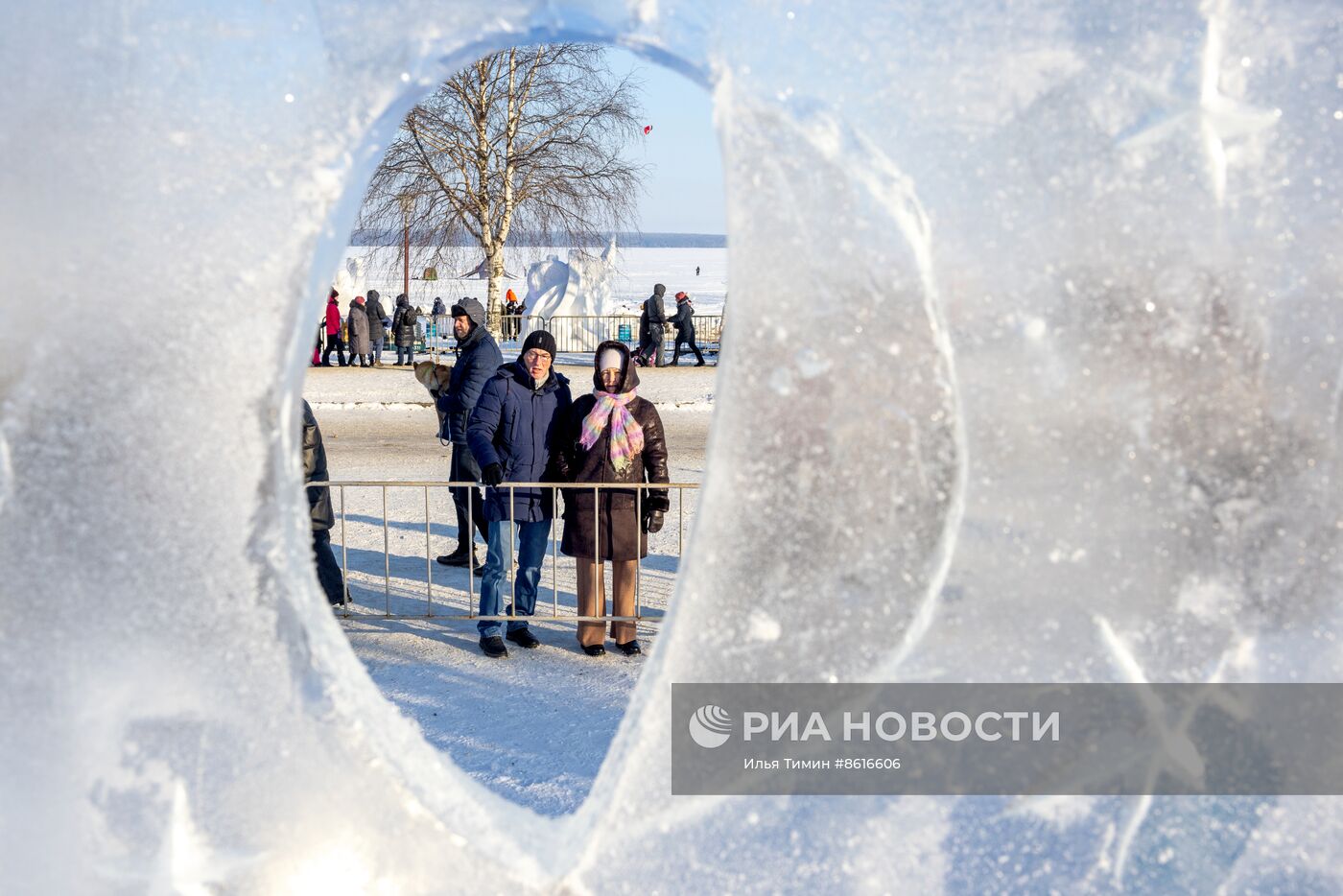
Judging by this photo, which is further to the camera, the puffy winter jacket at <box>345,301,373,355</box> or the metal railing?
the metal railing

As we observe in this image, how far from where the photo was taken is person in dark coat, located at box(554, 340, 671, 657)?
19.1ft

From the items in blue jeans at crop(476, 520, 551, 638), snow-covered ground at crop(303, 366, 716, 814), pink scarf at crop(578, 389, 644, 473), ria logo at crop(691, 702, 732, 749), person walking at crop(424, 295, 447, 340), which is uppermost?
pink scarf at crop(578, 389, 644, 473)

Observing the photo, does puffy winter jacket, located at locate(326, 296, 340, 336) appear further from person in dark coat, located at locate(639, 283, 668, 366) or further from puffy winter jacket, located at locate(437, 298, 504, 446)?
puffy winter jacket, located at locate(437, 298, 504, 446)

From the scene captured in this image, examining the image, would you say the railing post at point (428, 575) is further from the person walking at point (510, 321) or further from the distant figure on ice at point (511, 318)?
the person walking at point (510, 321)

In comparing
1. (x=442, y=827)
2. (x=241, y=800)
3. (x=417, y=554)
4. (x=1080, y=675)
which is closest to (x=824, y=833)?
(x=1080, y=675)

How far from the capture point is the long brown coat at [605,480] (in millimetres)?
5863

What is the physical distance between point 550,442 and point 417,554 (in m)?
2.31

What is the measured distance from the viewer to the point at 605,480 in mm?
5961

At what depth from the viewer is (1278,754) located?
2.52m

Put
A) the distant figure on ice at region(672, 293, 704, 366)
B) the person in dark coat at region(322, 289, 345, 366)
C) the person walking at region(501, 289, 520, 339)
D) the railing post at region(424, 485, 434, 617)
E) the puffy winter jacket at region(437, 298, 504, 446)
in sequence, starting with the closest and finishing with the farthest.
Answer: the railing post at region(424, 485, 434, 617), the puffy winter jacket at region(437, 298, 504, 446), the distant figure on ice at region(672, 293, 704, 366), the person in dark coat at region(322, 289, 345, 366), the person walking at region(501, 289, 520, 339)

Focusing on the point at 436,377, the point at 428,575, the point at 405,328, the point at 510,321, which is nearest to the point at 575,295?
the point at 510,321

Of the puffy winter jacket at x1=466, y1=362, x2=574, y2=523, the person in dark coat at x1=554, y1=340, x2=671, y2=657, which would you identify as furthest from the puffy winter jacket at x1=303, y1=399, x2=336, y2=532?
the person in dark coat at x1=554, y1=340, x2=671, y2=657

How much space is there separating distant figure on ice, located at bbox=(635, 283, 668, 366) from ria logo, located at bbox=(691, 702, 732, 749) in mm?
14922

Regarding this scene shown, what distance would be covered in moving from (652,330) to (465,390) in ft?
36.2
